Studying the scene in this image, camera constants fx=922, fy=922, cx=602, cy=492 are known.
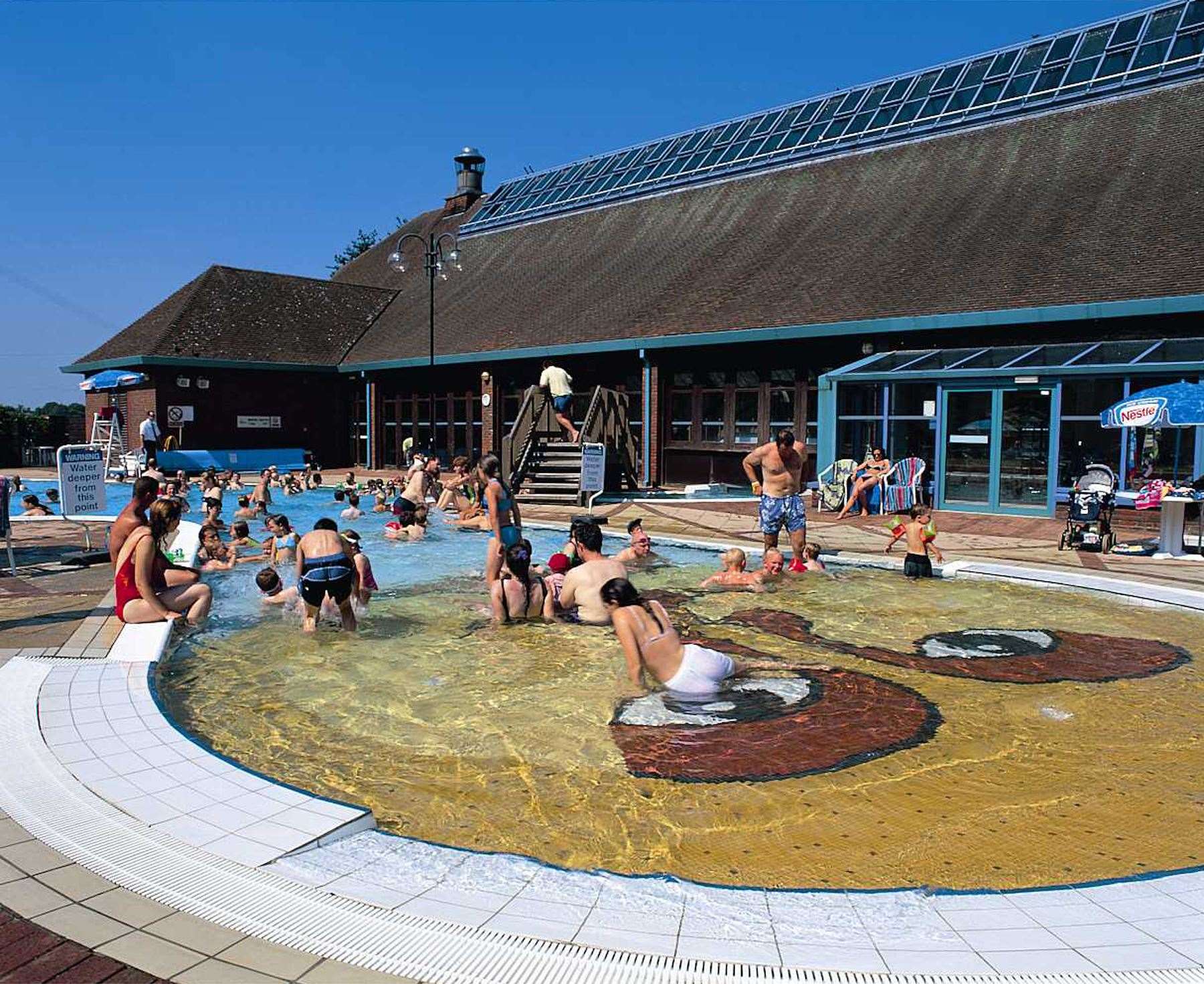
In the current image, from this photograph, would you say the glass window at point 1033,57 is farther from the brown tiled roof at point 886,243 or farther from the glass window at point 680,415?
the glass window at point 680,415

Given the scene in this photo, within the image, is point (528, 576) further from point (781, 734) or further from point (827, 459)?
point (827, 459)

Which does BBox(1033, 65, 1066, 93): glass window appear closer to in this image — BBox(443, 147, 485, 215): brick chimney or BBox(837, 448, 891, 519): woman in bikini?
BBox(837, 448, 891, 519): woman in bikini

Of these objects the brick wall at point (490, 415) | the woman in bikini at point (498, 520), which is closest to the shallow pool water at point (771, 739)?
the woman in bikini at point (498, 520)

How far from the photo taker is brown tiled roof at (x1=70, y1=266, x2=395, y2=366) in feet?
98.6

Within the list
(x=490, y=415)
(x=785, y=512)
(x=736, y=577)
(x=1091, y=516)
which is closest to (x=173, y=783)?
(x=736, y=577)

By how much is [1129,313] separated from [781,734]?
13.3 metres

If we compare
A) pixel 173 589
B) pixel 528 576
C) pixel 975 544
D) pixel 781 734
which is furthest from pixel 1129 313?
pixel 173 589

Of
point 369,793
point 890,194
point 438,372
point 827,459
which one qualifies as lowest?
point 369,793

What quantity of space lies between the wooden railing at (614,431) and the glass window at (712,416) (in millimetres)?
2286

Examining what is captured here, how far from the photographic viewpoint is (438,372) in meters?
29.6

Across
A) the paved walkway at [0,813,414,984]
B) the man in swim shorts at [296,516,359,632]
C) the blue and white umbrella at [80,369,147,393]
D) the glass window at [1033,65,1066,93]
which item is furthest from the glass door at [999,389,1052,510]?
the blue and white umbrella at [80,369,147,393]

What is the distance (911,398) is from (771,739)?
13.5 metres

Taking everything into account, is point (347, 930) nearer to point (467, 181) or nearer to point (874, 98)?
point (874, 98)

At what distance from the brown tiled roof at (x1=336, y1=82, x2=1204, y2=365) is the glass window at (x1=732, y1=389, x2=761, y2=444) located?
1892 millimetres
